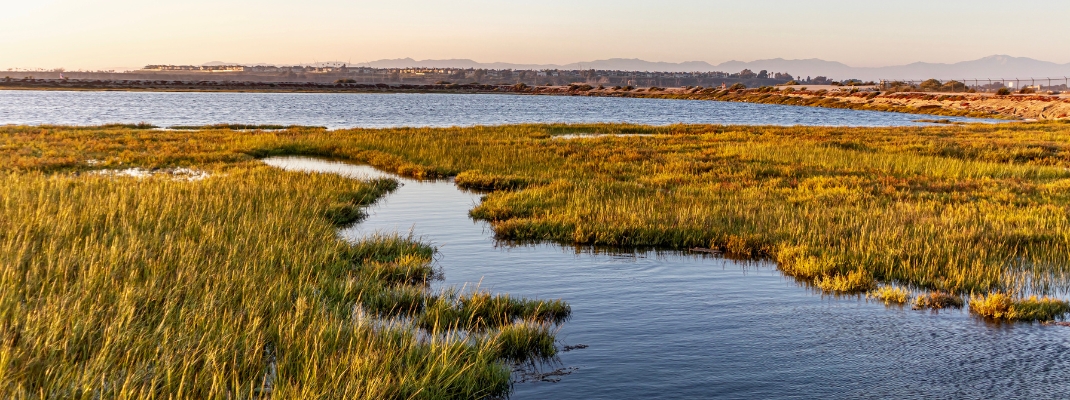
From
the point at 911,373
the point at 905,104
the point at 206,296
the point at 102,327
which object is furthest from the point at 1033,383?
the point at 905,104

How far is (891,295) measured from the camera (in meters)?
11.5

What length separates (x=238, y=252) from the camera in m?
11.4

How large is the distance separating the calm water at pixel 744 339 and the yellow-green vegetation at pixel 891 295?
11.1 inches

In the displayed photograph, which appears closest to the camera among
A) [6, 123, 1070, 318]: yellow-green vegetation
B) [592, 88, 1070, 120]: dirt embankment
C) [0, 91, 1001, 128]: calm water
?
[6, 123, 1070, 318]: yellow-green vegetation

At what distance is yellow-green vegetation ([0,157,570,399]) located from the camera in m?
6.42

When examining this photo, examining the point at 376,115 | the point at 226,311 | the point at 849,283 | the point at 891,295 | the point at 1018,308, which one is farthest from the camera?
the point at 376,115

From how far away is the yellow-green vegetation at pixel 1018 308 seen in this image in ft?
34.7

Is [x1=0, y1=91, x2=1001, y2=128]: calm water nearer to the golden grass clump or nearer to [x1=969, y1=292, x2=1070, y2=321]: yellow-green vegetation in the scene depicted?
the golden grass clump

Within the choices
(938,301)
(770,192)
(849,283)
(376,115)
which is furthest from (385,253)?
(376,115)

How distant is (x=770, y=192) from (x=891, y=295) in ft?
32.8

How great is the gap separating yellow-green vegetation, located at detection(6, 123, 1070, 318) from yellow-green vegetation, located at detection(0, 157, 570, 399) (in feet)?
17.1

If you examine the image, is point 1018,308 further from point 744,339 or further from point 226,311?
point 226,311

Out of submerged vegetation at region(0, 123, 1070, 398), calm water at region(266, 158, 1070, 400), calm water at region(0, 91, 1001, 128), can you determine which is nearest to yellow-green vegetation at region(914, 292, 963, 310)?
submerged vegetation at region(0, 123, 1070, 398)

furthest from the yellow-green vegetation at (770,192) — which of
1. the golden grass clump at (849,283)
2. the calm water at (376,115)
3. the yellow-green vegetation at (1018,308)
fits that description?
the calm water at (376,115)
